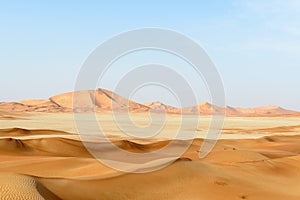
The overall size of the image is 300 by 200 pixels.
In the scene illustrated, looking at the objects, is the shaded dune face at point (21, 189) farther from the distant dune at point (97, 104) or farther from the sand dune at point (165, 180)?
the distant dune at point (97, 104)

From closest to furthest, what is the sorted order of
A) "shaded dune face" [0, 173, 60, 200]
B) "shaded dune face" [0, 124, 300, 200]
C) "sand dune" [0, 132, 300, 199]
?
"shaded dune face" [0, 173, 60, 200]
"shaded dune face" [0, 124, 300, 200]
"sand dune" [0, 132, 300, 199]

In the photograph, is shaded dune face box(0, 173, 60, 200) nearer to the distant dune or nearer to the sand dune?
the sand dune

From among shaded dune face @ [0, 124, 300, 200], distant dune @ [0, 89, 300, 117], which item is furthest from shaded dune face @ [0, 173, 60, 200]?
distant dune @ [0, 89, 300, 117]

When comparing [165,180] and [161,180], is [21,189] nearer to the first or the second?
[161,180]

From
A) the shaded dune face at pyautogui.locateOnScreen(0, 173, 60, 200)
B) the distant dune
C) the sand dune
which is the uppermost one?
the distant dune

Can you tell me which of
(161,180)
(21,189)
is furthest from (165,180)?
(21,189)

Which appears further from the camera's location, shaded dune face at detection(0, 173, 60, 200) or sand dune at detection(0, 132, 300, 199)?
sand dune at detection(0, 132, 300, 199)

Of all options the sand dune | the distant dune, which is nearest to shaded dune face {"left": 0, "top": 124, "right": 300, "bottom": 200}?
the sand dune

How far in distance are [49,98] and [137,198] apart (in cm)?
14197

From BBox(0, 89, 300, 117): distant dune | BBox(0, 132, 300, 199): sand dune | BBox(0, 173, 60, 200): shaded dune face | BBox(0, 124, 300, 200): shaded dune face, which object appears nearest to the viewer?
BBox(0, 173, 60, 200): shaded dune face

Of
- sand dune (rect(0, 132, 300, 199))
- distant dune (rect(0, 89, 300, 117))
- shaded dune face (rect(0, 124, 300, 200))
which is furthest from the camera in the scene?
distant dune (rect(0, 89, 300, 117))

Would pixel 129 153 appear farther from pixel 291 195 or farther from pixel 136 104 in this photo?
pixel 136 104

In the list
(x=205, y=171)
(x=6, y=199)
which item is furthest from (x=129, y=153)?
(x=6, y=199)

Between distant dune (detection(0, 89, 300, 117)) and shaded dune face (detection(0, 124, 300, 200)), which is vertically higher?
distant dune (detection(0, 89, 300, 117))
